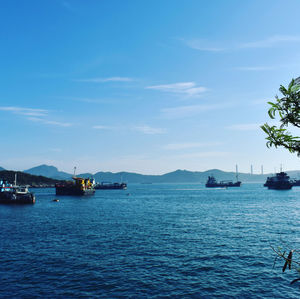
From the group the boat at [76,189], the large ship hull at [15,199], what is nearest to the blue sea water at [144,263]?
the large ship hull at [15,199]

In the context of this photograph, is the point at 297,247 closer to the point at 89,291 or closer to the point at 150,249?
the point at 150,249

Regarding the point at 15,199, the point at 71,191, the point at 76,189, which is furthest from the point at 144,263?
the point at 71,191

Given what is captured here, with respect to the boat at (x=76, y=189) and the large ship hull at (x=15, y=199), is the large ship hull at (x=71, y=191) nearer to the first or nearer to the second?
the boat at (x=76, y=189)

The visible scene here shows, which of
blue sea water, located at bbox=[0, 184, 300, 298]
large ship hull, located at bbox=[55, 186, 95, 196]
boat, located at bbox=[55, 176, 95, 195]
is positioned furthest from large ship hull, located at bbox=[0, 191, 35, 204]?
blue sea water, located at bbox=[0, 184, 300, 298]

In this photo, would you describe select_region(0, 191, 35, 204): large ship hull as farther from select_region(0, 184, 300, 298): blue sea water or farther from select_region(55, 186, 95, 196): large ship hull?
select_region(0, 184, 300, 298): blue sea water

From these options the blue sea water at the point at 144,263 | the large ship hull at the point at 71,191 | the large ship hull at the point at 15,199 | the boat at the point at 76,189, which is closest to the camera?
the blue sea water at the point at 144,263

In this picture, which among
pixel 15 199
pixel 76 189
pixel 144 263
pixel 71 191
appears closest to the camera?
pixel 144 263

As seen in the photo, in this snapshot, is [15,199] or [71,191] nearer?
[15,199]

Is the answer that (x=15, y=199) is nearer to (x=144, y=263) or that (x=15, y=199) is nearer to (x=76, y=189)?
(x=76, y=189)

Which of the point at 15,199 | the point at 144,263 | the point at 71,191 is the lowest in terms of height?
the point at 71,191

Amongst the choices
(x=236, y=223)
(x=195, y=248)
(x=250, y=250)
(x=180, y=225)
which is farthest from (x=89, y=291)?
(x=236, y=223)

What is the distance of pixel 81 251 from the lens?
106 ft

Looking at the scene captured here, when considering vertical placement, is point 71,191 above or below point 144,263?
below

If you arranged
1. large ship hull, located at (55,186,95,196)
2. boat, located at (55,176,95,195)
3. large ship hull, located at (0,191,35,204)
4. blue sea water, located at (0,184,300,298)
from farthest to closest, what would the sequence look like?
large ship hull, located at (55,186,95,196)
boat, located at (55,176,95,195)
large ship hull, located at (0,191,35,204)
blue sea water, located at (0,184,300,298)
